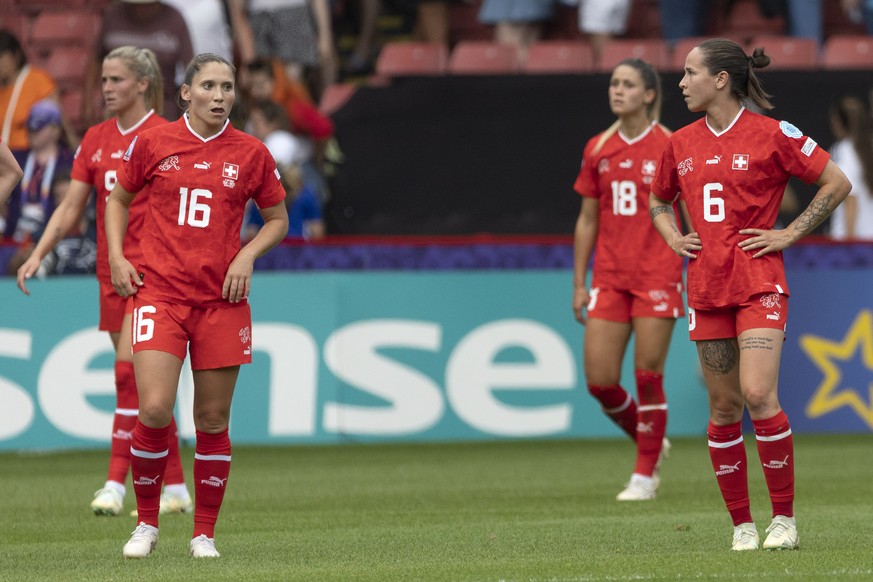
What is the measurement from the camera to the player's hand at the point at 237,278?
7238 mm

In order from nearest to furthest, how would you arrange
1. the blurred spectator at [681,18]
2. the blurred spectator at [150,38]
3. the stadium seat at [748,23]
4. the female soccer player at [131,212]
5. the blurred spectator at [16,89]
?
the female soccer player at [131,212], the blurred spectator at [150,38], the blurred spectator at [16,89], the blurred spectator at [681,18], the stadium seat at [748,23]

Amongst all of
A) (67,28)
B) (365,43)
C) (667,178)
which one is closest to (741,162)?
(667,178)

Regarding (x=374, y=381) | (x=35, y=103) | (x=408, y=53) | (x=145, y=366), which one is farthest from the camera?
(x=408, y=53)

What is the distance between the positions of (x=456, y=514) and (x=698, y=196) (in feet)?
8.86

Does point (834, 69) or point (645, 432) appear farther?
point (834, 69)

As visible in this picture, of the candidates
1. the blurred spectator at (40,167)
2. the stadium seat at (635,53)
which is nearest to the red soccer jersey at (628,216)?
the blurred spectator at (40,167)

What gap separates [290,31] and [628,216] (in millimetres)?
7594

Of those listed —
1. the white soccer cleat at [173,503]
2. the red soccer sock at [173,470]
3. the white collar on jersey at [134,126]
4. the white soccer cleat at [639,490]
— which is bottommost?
the white soccer cleat at [173,503]

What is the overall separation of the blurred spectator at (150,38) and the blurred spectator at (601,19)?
400 cm

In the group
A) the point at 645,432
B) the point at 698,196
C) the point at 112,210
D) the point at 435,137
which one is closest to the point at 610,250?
the point at 645,432

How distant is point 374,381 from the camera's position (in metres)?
13.5

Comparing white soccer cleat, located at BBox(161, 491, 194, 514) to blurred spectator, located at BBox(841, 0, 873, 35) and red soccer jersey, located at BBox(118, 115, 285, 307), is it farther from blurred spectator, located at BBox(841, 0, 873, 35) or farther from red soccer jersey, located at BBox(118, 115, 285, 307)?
blurred spectator, located at BBox(841, 0, 873, 35)

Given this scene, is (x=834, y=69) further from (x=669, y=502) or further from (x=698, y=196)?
(x=698, y=196)

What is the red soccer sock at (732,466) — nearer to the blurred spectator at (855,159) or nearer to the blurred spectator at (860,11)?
the blurred spectator at (855,159)
